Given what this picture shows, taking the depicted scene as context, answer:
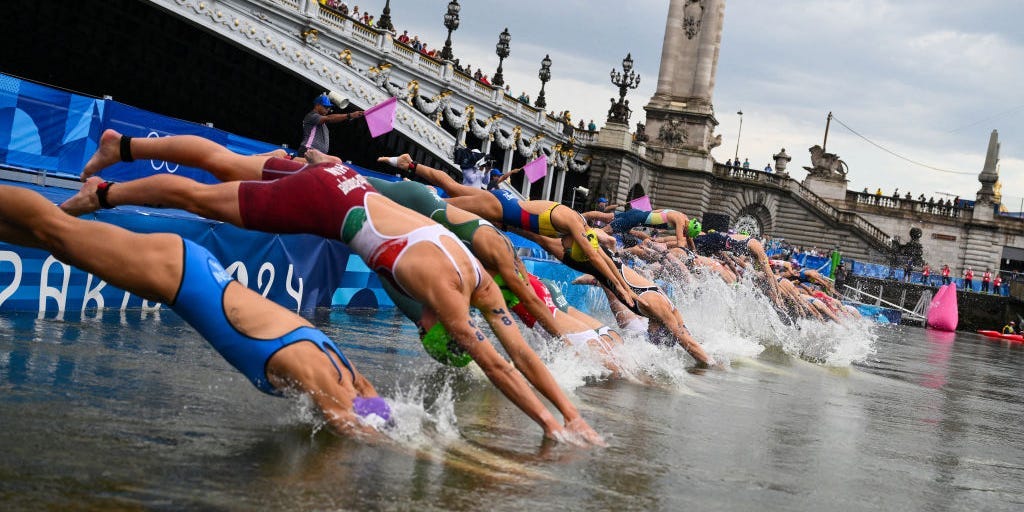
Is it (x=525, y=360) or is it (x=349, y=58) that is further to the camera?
(x=349, y=58)

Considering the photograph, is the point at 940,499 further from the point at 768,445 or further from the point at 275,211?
the point at 275,211

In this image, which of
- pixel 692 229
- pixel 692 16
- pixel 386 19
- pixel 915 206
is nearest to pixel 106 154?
pixel 692 229

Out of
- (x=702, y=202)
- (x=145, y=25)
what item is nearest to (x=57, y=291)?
(x=145, y=25)

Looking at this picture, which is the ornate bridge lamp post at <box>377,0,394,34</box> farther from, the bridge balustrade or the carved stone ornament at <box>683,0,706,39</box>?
the bridge balustrade

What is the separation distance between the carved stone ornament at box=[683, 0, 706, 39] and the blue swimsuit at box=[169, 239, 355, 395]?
238 feet

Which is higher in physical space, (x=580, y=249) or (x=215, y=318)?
(x=580, y=249)

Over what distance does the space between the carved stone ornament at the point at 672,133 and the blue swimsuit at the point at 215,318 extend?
70.8 meters

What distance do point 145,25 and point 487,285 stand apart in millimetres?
25397

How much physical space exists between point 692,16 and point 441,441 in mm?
72727

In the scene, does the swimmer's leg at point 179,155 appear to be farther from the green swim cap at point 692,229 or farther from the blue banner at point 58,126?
the green swim cap at point 692,229

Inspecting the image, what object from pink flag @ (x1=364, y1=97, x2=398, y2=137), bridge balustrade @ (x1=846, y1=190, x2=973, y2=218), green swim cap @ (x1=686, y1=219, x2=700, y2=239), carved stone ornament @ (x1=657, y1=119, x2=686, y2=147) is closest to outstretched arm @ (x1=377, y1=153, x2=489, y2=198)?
green swim cap @ (x1=686, y1=219, x2=700, y2=239)

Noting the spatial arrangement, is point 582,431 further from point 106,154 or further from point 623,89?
point 623,89

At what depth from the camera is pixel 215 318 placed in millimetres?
5258

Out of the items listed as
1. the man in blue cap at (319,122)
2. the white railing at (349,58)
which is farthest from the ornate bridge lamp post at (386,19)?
the man in blue cap at (319,122)
